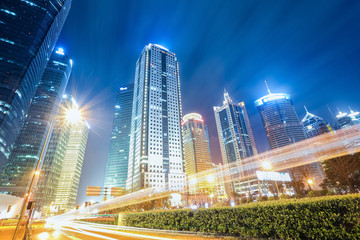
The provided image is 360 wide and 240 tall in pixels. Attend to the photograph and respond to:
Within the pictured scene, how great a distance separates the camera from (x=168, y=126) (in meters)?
115

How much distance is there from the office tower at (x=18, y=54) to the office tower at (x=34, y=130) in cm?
2745

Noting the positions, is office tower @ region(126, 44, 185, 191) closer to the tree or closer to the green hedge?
the tree

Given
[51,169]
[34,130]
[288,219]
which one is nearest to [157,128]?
[34,130]

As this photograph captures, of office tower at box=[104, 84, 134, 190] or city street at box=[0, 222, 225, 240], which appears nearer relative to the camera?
city street at box=[0, 222, 225, 240]

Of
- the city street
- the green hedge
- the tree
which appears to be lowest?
the city street

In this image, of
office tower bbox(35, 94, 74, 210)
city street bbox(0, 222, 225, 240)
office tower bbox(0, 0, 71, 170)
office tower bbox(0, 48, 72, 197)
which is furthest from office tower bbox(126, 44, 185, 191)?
city street bbox(0, 222, 225, 240)

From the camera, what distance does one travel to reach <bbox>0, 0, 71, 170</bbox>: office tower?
225 feet

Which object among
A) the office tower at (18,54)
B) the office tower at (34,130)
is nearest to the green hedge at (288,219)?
the office tower at (18,54)

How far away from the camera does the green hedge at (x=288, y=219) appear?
5.99 meters

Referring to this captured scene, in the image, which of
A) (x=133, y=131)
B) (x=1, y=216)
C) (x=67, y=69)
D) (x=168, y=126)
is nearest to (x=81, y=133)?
(x=67, y=69)

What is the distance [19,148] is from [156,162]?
88907mm

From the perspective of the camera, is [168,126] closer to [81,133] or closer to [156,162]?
[156,162]

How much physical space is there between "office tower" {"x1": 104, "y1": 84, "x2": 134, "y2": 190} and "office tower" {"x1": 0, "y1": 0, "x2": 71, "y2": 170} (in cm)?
8157

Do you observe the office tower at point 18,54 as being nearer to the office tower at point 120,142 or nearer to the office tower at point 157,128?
the office tower at point 157,128
